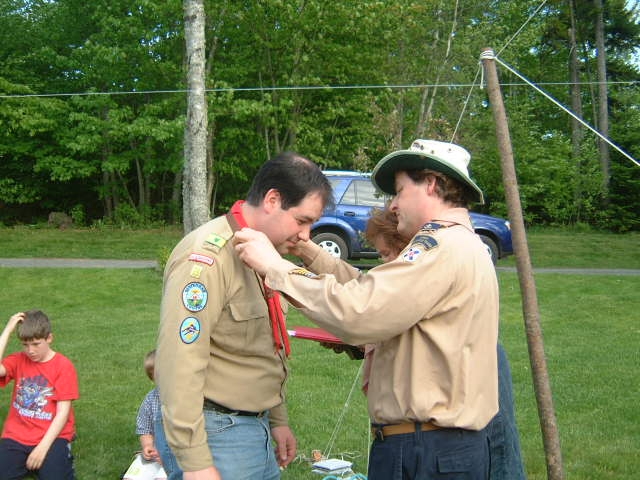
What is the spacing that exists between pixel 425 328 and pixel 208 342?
0.70 m

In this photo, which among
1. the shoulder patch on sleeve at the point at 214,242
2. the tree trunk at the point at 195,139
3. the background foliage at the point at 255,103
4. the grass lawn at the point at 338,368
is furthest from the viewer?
the background foliage at the point at 255,103

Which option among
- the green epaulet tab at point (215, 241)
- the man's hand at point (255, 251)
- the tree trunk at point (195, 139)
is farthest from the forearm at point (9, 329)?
the tree trunk at point (195, 139)

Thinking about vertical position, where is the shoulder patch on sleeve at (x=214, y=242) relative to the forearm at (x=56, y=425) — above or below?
above

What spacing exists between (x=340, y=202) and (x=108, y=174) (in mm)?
12390

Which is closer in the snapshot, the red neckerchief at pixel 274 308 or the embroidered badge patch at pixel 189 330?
the embroidered badge patch at pixel 189 330

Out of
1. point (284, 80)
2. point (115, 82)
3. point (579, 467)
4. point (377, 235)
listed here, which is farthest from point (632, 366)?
point (115, 82)

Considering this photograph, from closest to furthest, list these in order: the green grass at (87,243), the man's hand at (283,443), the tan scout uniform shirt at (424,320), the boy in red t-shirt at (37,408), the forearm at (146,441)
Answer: the tan scout uniform shirt at (424,320)
the man's hand at (283,443)
the forearm at (146,441)
the boy in red t-shirt at (37,408)
the green grass at (87,243)

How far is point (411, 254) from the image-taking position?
2.32 metres

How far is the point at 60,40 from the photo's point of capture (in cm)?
2383

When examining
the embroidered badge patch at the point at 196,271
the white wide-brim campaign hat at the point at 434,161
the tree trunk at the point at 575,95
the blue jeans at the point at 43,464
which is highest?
the tree trunk at the point at 575,95

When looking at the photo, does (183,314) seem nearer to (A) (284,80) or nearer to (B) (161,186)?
(A) (284,80)

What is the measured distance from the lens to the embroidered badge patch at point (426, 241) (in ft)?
7.67

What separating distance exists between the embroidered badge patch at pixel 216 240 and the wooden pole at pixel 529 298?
1452mm

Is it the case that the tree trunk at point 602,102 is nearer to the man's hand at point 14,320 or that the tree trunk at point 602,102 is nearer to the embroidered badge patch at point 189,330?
the man's hand at point 14,320
